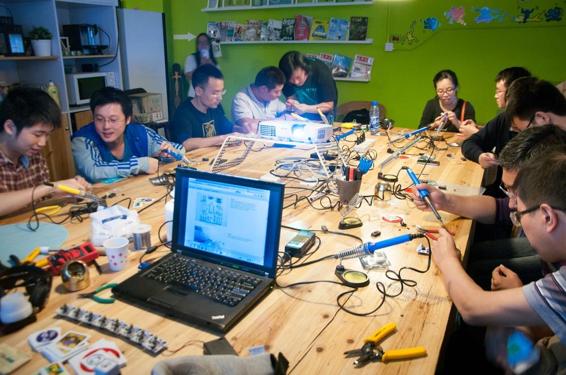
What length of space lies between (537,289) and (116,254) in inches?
44.7

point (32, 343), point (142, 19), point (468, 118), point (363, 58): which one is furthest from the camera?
point (142, 19)

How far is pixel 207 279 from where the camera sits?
3.79 feet

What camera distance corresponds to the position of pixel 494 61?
3943 mm

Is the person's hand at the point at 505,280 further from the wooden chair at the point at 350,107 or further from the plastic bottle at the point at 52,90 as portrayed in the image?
the plastic bottle at the point at 52,90

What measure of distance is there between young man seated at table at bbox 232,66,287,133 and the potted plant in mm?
1814

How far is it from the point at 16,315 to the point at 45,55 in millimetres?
3506

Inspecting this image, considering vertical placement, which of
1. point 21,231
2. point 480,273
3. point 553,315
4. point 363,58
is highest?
point 363,58

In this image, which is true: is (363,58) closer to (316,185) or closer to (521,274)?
(316,185)

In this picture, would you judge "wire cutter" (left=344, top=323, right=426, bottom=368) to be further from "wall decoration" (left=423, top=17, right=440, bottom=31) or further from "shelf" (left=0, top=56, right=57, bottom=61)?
"wall decoration" (left=423, top=17, right=440, bottom=31)

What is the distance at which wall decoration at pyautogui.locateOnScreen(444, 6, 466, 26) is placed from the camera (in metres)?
3.95

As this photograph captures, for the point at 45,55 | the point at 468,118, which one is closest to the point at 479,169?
the point at 468,118

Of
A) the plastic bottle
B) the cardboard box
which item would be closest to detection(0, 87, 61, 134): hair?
the plastic bottle

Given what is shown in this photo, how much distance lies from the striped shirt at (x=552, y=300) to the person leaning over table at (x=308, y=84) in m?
2.99

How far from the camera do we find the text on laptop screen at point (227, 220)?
116 centimetres
